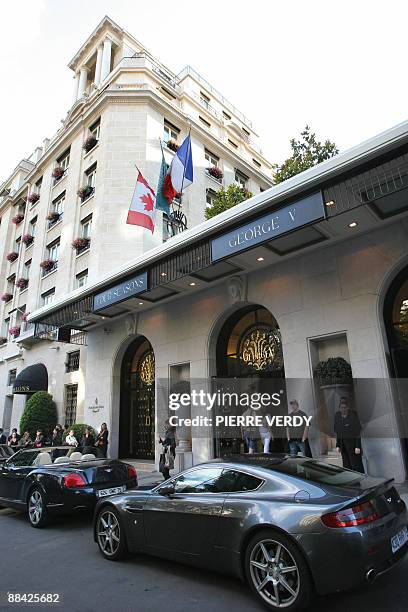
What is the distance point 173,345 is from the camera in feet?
47.6

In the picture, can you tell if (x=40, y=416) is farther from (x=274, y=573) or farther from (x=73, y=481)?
(x=274, y=573)

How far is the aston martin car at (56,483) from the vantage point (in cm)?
705

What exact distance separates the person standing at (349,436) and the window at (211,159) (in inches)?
873

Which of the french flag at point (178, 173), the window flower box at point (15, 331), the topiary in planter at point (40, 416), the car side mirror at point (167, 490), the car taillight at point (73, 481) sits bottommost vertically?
the car taillight at point (73, 481)

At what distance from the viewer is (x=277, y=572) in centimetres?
375

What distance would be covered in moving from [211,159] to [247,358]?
18848 mm

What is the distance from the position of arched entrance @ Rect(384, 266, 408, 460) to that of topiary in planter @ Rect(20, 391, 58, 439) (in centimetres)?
1670

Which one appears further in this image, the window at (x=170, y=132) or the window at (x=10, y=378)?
the window at (x=10, y=378)

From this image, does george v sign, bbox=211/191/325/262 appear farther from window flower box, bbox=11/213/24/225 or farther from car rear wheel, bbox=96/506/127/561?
window flower box, bbox=11/213/24/225

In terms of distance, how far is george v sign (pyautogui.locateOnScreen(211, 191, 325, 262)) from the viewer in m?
8.15

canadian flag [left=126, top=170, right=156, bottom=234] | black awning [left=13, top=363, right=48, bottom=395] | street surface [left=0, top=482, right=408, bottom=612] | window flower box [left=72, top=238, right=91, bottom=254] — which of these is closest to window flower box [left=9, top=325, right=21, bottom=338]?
black awning [left=13, top=363, right=48, bottom=395]

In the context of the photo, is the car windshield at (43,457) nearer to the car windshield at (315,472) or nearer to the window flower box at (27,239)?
the car windshield at (315,472)

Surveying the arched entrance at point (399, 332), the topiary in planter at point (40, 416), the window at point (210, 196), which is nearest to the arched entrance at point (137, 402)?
the topiary in planter at point (40, 416)

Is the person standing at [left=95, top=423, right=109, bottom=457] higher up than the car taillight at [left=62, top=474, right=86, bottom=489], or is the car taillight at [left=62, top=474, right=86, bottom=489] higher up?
the person standing at [left=95, top=423, right=109, bottom=457]
